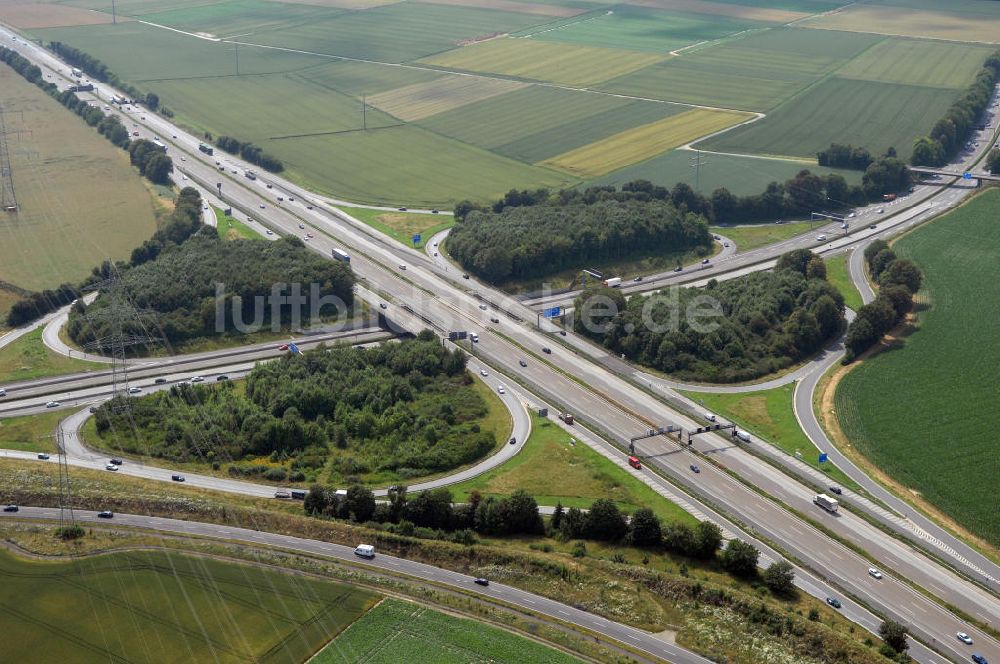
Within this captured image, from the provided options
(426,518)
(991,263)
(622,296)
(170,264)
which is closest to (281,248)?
(170,264)

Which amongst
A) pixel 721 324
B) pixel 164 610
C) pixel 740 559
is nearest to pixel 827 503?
pixel 740 559

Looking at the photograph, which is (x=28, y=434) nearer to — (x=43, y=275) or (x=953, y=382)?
(x=43, y=275)

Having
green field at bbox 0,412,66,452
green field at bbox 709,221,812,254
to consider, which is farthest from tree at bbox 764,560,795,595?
green field at bbox 709,221,812,254

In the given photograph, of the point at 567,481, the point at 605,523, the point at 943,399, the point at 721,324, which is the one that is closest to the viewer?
the point at 605,523

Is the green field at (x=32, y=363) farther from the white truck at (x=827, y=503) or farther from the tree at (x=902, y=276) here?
the tree at (x=902, y=276)

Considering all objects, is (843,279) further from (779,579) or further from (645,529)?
(779,579)

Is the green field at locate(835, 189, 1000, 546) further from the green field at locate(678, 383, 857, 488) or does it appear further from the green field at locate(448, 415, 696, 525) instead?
the green field at locate(448, 415, 696, 525)

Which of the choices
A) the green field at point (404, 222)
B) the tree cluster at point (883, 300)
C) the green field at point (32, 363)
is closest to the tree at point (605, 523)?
the tree cluster at point (883, 300)
